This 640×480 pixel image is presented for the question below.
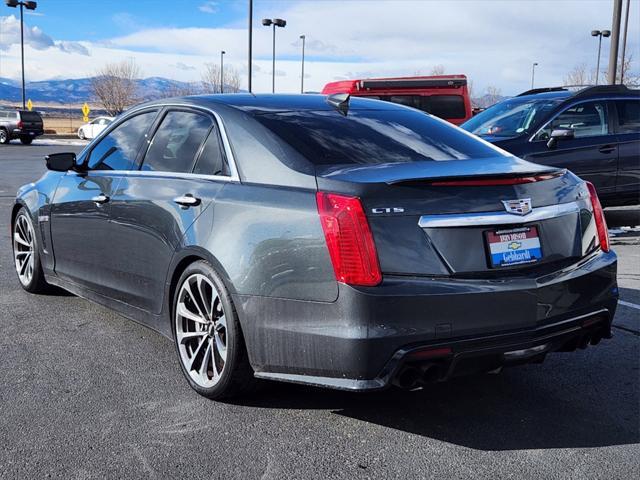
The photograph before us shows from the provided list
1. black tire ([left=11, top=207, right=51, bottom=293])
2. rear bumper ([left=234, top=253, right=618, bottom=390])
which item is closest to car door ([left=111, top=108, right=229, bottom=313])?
rear bumper ([left=234, top=253, right=618, bottom=390])

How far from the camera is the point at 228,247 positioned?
354 centimetres

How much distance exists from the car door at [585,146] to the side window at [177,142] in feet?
19.4

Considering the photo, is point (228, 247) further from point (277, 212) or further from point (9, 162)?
point (9, 162)

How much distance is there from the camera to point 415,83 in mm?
18234

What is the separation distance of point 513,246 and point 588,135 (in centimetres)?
699

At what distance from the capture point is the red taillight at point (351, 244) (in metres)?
3.07

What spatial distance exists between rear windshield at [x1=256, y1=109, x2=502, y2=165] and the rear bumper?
800mm

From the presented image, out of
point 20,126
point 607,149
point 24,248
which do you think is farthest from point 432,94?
point 20,126

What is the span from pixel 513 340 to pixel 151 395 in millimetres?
1884

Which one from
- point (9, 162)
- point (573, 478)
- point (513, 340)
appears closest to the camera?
point (573, 478)

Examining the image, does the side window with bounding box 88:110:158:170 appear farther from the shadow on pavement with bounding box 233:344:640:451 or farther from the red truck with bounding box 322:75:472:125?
the red truck with bounding box 322:75:472:125

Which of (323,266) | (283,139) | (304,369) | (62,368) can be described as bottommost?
(62,368)

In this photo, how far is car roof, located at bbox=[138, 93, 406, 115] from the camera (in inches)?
163

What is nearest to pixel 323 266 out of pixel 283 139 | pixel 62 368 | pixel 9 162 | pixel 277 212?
pixel 277 212
